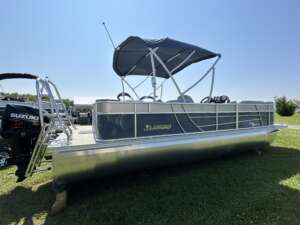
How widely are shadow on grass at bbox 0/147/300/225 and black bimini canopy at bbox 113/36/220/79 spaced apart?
2268 millimetres

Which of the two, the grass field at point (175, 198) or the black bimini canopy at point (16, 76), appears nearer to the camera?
the grass field at point (175, 198)

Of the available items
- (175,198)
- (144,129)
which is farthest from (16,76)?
(175,198)

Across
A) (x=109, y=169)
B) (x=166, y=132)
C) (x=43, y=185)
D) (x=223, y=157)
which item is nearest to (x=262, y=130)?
(x=223, y=157)

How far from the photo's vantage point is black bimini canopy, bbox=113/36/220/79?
11.7ft

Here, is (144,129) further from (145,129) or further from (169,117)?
(169,117)

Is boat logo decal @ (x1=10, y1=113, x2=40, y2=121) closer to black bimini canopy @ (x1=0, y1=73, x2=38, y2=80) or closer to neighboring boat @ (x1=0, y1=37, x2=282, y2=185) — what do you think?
neighboring boat @ (x1=0, y1=37, x2=282, y2=185)

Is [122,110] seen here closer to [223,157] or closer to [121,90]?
[121,90]

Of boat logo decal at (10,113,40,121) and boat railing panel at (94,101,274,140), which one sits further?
boat logo decal at (10,113,40,121)

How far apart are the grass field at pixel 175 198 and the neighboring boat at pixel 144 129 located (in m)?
0.40

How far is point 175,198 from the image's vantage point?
283 centimetres

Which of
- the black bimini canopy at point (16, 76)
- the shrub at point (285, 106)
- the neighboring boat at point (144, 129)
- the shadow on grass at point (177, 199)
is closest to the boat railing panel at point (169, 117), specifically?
the neighboring boat at point (144, 129)

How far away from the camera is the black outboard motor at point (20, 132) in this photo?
3.00 metres

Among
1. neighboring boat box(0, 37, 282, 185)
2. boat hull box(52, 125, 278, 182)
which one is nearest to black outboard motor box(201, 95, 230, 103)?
neighboring boat box(0, 37, 282, 185)

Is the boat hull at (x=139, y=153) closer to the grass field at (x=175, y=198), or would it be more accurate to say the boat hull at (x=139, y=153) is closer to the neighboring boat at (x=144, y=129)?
the neighboring boat at (x=144, y=129)
